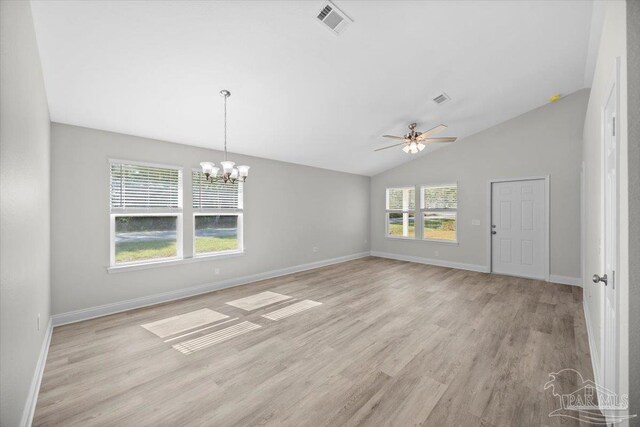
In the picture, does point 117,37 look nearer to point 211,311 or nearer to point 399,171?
point 211,311

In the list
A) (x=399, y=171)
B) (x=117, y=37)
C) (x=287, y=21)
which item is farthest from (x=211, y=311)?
(x=399, y=171)

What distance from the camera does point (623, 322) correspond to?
48.0 inches

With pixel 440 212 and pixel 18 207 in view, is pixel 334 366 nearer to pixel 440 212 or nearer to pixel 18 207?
pixel 18 207

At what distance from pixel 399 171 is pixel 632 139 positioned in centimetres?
654

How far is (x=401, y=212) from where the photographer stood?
7.69 meters

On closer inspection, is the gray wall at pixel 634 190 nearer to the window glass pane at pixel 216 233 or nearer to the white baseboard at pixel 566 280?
the window glass pane at pixel 216 233

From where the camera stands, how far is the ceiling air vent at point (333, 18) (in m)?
2.40

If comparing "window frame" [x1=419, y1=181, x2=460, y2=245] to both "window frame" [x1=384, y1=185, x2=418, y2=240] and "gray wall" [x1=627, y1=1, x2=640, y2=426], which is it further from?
"gray wall" [x1=627, y1=1, x2=640, y2=426]

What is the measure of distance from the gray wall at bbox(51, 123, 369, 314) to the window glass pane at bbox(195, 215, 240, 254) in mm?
213

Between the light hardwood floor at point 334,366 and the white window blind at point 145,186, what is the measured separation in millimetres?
1601

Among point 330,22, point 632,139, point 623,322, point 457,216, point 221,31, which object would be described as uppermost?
point 330,22

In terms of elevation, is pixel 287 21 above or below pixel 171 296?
above

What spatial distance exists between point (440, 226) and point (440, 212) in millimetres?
362

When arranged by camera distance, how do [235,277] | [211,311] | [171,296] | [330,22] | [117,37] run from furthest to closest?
[235,277]
[171,296]
[211,311]
[330,22]
[117,37]
